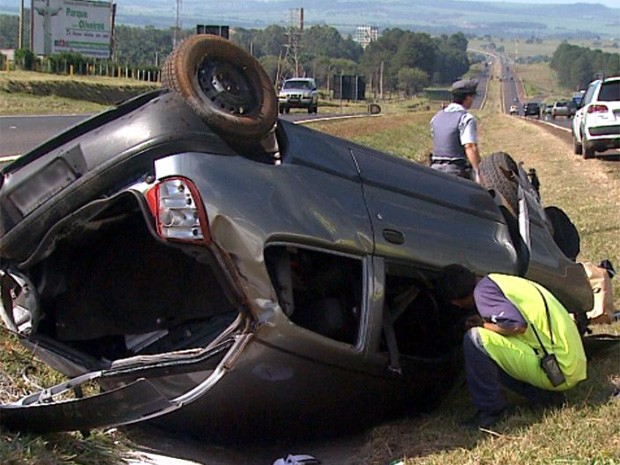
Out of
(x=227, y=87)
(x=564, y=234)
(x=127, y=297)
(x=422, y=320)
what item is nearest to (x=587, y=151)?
(x=564, y=234)

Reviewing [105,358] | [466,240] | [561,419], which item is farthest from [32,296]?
[561,419]

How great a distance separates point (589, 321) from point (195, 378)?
3.32 meters

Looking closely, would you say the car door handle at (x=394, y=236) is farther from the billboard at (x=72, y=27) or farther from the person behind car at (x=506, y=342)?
the billboard at (x=72, y=27)

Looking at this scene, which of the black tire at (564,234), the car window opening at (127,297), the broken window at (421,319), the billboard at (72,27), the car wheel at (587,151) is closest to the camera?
the car window opening at (127,297)

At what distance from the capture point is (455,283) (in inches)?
204

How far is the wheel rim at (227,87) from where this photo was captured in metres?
4.78

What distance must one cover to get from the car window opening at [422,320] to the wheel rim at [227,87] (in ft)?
3.93

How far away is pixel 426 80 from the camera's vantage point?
431ft

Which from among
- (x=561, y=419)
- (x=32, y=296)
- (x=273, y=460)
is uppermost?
(x=32, y=296)

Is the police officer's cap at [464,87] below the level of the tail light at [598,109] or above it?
above

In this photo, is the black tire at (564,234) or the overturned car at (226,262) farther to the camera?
the black tire at (564,234)

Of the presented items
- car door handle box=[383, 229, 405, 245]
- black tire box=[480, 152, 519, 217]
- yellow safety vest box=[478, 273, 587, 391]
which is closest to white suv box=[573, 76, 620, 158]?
black tire box=[480, 152, 519, 217]

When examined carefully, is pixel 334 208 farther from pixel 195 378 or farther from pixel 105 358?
pixel 105 358

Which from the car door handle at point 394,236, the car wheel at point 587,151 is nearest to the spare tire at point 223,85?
the car door handle at point 394,236
